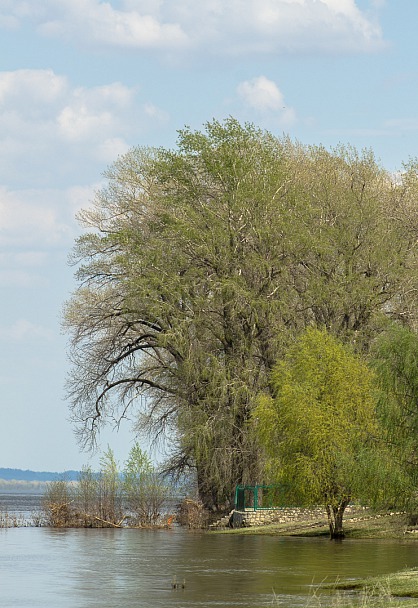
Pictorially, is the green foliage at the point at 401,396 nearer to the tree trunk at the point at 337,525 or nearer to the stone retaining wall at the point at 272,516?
the tree trunk at the point at 337,525

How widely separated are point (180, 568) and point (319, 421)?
13.9m

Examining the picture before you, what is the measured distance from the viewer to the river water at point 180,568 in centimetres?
2308

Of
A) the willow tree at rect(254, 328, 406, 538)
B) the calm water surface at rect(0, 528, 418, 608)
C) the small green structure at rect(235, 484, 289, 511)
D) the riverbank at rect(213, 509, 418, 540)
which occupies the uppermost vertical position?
the willow tree at rect(254, 328, 406, 538)

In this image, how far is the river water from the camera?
23.1m

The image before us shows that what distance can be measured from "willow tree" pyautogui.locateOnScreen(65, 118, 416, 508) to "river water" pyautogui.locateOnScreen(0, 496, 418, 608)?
23.7 feet

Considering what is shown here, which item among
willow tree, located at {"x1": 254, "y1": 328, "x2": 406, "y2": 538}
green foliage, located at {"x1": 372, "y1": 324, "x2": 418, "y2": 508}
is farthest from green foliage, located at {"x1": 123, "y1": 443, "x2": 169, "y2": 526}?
green foliage, located at {"x1": 372, "y1": 324, "x2": 418, "y2": 508}

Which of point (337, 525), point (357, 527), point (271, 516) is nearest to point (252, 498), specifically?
point (271, 516)

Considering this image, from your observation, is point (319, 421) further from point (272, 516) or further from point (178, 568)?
point (178, 568)

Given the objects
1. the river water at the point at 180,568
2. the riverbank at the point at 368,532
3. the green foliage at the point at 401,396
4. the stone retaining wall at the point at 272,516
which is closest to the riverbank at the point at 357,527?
the riverbank at the point at 368,532

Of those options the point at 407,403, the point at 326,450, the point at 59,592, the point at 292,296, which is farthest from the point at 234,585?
the point at 292,296

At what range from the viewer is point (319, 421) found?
43.4 meters

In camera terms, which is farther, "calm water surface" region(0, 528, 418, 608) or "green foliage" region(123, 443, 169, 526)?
"green foliage" region(123, 443, 169, 526)

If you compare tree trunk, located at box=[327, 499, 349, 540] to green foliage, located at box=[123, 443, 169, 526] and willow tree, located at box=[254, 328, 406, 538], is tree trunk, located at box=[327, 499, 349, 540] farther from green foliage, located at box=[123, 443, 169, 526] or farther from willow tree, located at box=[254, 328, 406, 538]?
green foliage, located at box=[123, 443, 169, 526]

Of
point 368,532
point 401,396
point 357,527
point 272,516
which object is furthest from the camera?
point 272,516
